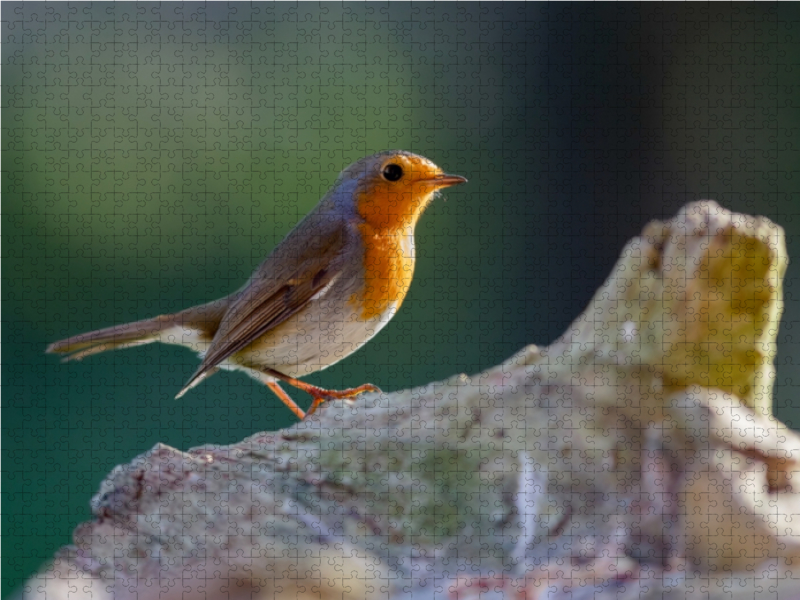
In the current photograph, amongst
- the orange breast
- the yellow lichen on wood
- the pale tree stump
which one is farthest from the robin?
the yellow lichen on wood

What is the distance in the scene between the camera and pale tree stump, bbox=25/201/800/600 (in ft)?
5.26

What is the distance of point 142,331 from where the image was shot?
299cm

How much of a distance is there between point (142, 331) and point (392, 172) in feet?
2.65

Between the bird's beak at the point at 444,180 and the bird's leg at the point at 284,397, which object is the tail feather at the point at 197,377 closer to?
the bird's leg at the point at 284,397

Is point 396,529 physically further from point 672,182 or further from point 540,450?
point 672,182

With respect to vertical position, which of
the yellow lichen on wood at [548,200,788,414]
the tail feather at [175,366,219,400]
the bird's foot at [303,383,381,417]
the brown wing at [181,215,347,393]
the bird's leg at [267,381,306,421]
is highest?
the yellow lichen on wood at [548,200,788,414]

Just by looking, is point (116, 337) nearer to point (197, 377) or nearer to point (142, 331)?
point (142, 331)

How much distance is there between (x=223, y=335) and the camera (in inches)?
107

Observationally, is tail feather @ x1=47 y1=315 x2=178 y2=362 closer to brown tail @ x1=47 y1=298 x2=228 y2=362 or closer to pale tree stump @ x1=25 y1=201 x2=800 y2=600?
brown tail @ x1=47 y1=298 x2=228 y2=362

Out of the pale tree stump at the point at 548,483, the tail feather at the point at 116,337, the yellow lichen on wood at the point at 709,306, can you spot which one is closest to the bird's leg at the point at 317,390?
the tail feather at the point at 116,337

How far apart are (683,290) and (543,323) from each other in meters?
3.20

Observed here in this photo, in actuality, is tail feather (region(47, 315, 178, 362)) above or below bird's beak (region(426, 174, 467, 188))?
below

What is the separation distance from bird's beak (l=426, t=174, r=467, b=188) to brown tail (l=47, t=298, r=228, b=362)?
69 cm

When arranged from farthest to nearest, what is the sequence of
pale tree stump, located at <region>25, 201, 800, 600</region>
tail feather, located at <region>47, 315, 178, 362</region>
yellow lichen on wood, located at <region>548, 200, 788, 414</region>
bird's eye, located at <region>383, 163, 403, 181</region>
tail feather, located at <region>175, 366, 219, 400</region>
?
tail feather, located at <region>47, 315, 178, 362</region>
bird's eye, located at <region>383, 163, 403, 181</region>
tail feather, located at <region>175, 366, 219, 400</region>
yellow lichen on wood, located at <region>548, 200, 788, 414</region>
pale tree stump, located at <region>25, 201, 800, 600</region>
